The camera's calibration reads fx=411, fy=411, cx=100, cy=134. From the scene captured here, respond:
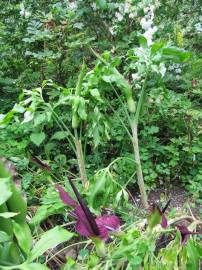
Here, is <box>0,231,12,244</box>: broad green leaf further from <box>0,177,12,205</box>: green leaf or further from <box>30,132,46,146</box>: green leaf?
<box>30,132,46,146</box>: green leaf

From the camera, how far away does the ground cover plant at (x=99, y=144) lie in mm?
1383

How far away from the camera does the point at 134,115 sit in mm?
2064

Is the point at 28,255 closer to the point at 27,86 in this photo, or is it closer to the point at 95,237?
the point at 95,237

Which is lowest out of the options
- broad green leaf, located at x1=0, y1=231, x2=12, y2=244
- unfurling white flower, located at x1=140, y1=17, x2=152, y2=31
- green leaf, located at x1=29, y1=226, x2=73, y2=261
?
green leaf, located at x1=29, y1=226, x2=73, y2=261

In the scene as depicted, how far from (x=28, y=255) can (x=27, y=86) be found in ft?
6.74

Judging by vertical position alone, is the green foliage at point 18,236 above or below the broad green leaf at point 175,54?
below

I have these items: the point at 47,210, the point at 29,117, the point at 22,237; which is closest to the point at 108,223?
the point at 47,210

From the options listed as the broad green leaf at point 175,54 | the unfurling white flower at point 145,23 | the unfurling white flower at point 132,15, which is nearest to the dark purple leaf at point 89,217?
the broad green leaf at point 175,54

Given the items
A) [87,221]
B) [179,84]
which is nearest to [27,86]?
[179,84]

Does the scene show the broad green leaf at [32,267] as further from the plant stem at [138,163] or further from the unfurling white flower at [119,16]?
the unfurling white flower at [119,16]

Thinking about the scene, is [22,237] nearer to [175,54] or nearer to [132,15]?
[175,54]

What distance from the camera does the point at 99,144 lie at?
8.22 ft

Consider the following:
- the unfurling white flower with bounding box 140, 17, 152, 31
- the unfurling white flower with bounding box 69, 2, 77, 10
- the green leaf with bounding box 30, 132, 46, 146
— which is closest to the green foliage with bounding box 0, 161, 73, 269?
the green leaf with bounding box 30, 132, 46, 146

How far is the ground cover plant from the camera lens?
1383 mm
